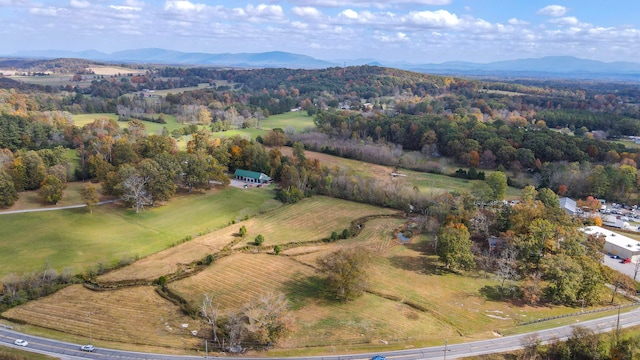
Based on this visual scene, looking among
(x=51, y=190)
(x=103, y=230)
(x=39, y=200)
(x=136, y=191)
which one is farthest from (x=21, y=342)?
(x=39, y=200)

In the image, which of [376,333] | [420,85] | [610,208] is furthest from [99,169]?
[420,85]

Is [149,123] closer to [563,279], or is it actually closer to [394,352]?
[394,352]

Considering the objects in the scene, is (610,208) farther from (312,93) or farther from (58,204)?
(312,93)

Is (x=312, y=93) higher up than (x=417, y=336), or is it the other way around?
(x=312, y=93)

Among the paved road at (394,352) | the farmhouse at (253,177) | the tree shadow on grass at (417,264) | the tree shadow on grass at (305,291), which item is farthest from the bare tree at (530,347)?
the farmhouse at (253,177)

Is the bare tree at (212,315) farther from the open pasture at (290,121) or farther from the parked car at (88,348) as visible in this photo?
the open pasture at (290,121)
